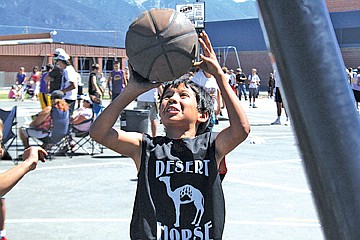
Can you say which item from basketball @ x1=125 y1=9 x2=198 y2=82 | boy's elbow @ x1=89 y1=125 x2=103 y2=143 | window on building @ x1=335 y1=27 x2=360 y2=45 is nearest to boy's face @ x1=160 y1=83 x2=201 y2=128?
basketball @ x1=125 y1=9 x2=198 y2=82

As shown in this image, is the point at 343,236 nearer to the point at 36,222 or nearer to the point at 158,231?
the point at 158,231

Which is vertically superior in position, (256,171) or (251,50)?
(251,50)

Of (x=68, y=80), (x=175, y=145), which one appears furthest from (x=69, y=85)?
(x=175, y=145)

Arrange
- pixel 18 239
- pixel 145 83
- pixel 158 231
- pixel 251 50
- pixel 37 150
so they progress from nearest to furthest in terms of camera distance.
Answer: pixel 158 231, pixel 145 83, pixel 37 150, pixel 18 239, pixel 251 50

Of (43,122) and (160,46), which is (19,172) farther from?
(43,122)

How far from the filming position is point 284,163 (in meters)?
11.3

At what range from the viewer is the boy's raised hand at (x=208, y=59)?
339 centimetres

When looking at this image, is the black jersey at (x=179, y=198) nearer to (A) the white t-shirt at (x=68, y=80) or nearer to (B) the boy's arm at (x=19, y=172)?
(B) the boy's arm at (x=19, y=172)

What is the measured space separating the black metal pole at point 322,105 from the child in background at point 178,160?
2.56 meters

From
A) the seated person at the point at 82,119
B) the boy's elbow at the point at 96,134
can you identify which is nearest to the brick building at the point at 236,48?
the seated person at the point at 82,119

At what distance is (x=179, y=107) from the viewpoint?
3.60 m

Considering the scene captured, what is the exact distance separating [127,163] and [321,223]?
1073cm

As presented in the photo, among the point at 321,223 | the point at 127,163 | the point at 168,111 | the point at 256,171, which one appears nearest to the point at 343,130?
the point at 321,223

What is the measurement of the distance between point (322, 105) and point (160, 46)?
284cm
